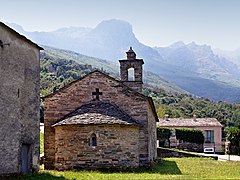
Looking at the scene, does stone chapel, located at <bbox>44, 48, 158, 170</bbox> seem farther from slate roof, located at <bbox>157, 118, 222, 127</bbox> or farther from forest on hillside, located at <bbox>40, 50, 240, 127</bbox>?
forest on hillside, located at <bbox>40, 50, 240, 127</bbox>

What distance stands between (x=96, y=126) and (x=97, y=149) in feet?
3.67

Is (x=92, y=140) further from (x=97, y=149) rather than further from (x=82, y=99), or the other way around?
(x=82, y=99)

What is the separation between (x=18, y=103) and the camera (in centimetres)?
1884

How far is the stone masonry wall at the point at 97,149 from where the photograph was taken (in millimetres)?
22141

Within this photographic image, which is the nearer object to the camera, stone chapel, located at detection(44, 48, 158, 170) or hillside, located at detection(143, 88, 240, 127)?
stone chapel, located at detection(44, 48, 158, 170)

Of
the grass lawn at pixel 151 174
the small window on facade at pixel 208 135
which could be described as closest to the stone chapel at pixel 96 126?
the grass lawn at pixel 151 174

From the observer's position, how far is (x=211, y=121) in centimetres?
6450

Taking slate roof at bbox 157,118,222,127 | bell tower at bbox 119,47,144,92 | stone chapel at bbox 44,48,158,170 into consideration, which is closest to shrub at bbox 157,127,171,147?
slate roof at bbox 157,118,222,127

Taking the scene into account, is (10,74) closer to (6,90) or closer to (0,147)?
(6,90)

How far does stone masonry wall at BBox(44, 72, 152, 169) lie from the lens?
24.2 m

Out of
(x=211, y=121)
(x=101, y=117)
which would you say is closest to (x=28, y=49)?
(x=101, y=117)

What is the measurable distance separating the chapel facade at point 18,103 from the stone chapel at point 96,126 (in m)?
2.00

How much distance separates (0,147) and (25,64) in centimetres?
428

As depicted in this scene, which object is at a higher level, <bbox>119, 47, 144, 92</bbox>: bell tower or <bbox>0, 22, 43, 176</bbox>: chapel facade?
<bbox>119, 47, 144, 92</bbox>: bell tower
